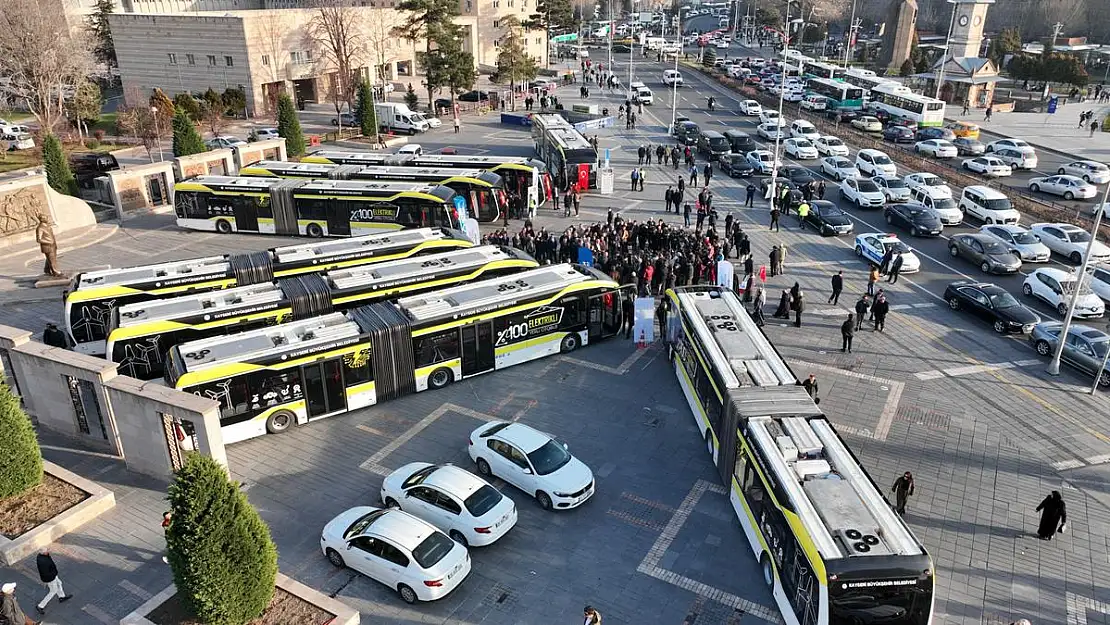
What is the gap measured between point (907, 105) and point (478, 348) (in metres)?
53.6

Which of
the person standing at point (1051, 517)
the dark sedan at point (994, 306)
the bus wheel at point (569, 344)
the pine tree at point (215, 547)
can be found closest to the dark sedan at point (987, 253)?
the dark sedan at point (994, 306)

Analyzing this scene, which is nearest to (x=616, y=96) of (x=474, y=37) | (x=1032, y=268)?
(x=474, y=37)

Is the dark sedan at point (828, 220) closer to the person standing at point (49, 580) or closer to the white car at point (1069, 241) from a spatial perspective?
the white car at point (1069, 241)

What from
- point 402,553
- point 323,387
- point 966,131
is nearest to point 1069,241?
point 966,131

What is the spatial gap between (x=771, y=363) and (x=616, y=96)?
232 feet

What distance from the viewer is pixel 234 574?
12.5 meters

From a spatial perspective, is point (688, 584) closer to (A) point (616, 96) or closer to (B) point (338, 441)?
(B) point (338, 441)

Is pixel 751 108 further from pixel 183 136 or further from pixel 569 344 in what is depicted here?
pixel 569 344

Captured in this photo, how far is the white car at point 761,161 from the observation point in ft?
154

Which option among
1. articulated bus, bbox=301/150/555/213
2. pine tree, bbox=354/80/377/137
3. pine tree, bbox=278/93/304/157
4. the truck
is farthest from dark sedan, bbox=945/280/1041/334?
the truck

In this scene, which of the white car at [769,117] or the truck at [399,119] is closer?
the white car at [769,117]

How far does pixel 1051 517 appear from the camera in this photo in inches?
634

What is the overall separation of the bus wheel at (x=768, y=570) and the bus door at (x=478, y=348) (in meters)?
10.7

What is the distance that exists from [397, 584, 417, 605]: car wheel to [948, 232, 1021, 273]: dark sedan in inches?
1104
